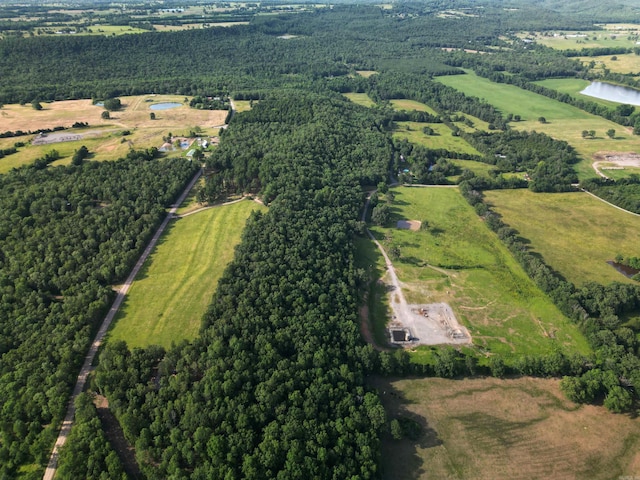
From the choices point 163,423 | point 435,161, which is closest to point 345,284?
point 163,423

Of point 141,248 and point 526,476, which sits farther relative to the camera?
point 141,248

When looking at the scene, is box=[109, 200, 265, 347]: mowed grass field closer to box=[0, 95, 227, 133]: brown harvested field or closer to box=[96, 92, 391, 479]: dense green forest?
box=[96, 92, 391, 479]: dense green forest

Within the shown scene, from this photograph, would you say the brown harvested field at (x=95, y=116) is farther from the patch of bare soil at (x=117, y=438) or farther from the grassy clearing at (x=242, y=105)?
the patch of bare soil at (x=117, y=438)

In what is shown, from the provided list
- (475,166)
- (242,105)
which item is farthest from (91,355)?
(242,105)

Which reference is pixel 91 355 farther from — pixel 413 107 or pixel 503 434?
pixel 413 107

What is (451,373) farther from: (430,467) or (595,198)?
(595,198)

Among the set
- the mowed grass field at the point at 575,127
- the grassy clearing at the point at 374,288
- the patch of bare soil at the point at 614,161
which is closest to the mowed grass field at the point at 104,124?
the grassy clearing at the point at 374,288
